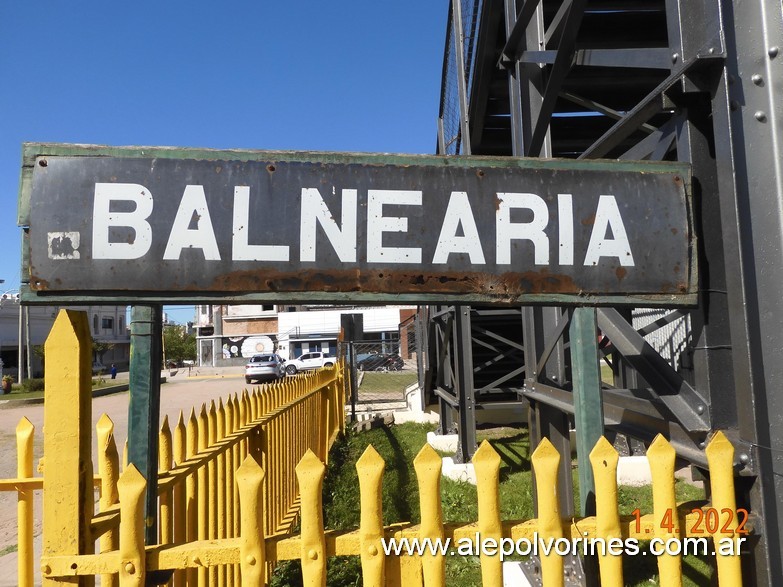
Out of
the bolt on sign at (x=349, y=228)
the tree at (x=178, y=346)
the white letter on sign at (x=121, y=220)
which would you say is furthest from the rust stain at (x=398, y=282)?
the tree at (x=178, y=346)

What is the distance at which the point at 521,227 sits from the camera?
168 cm

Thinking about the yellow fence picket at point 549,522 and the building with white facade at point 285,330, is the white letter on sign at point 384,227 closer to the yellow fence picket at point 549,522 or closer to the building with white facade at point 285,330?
the yellow fence picket at point 549,522

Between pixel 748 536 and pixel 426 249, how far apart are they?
1.46m

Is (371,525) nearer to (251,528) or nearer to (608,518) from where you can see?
(251,528)

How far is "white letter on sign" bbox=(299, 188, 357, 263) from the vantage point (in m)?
1.61

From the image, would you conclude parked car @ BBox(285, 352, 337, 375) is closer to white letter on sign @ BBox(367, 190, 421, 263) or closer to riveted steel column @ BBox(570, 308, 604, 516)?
riveted steel column @ BBox(570, 308, 604, 516)

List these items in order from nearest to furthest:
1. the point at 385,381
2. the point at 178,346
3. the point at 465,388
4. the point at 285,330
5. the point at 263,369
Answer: the point at 465,388
the point at 385,381
the point at 263,369
the point at 285,330
the point at 178,346

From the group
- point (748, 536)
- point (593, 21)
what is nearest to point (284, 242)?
point (748, 536)

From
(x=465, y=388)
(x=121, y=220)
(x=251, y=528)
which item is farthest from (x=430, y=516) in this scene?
(x=465, y=388)

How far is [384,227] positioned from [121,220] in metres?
0.81

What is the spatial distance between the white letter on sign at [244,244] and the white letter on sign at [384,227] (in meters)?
0.28

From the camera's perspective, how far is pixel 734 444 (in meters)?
1.76

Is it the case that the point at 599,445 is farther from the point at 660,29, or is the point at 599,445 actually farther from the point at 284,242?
the point at 660,29

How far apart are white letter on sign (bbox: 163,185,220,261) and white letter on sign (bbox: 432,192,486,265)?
0.71 meters
